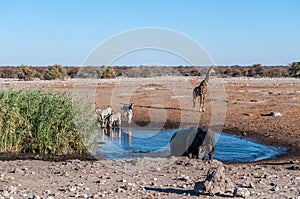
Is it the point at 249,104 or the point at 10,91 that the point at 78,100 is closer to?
the point at 10,91

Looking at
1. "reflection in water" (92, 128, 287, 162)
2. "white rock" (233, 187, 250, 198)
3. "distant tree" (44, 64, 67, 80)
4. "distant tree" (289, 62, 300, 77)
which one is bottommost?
"reflection in water" (92, 128, 287, 162)

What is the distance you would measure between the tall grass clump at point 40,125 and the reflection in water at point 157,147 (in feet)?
3.44

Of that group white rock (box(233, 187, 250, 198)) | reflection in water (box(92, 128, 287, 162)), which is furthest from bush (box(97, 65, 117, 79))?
white rock (box(233, 187, 250, 198))

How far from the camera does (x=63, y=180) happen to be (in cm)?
963

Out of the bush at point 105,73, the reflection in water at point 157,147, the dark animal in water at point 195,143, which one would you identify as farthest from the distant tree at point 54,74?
the dark animal in water at point 195,143

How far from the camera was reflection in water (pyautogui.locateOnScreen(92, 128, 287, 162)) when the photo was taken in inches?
594

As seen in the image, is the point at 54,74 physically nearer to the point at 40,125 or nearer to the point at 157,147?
the point at 157,147

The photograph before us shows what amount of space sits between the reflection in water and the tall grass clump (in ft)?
3.44

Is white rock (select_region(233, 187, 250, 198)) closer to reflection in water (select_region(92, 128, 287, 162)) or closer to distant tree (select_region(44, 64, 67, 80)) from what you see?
reflection in water (select_region(92, 128, 287, 162))

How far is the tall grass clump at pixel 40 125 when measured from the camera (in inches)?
574

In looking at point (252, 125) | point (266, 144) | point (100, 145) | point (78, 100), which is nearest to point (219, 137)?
point (266, 144)

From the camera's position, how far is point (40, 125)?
14.5 m

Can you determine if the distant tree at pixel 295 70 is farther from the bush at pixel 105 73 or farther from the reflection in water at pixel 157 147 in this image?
the reflection in water at pixel 157 147

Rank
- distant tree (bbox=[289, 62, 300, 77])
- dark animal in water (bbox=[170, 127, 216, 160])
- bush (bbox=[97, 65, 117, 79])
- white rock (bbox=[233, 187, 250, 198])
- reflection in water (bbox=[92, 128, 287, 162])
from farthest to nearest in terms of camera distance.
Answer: distant tree (bbox=[289, 62, 300, 77]) < bush (bbox=[97, 65, 117, 79]) < reflection in water (bbox=[92, 128, 287, 162]) < dark animal in water (bbox=[170, 127, 216, 160]) < white rock (bbox=[233, 187, 250, 198])
